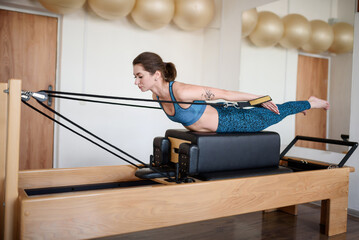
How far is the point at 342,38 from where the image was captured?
2.98m

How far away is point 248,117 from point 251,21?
182 centimetres

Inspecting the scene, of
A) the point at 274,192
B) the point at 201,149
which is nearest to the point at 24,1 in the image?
the point at 201,149

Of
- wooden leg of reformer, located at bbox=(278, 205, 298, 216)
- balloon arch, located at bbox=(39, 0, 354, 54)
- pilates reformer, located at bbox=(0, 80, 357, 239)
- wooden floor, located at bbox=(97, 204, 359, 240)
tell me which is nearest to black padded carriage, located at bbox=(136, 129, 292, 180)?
pilates reformer, located at bbox=(0, 80, 357, 239)

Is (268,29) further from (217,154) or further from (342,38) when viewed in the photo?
(217,154)

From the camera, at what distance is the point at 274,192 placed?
6.13 ft

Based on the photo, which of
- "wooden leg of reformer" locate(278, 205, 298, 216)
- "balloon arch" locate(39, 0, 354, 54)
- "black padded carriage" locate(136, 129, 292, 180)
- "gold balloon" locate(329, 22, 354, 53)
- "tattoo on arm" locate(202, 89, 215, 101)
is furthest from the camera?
"balloon arch" locate(39, 0, 354, 54)

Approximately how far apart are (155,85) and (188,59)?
2.38 meters

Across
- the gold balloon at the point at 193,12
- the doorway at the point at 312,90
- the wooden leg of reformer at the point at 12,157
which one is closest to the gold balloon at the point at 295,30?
the doorway at the point at 312,90

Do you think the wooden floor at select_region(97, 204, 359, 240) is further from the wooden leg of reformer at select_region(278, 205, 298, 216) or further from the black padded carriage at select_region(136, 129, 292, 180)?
the black padded carriage at select_region(136, 129, 292, 180)

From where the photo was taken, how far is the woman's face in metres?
1.95

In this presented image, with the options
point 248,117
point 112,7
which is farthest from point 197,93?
point 112,7

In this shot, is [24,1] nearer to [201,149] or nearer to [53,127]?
[53,127]

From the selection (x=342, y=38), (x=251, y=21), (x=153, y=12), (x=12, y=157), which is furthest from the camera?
(x=251, y=21)

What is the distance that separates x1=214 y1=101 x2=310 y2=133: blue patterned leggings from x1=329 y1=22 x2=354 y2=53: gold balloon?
1009mm
